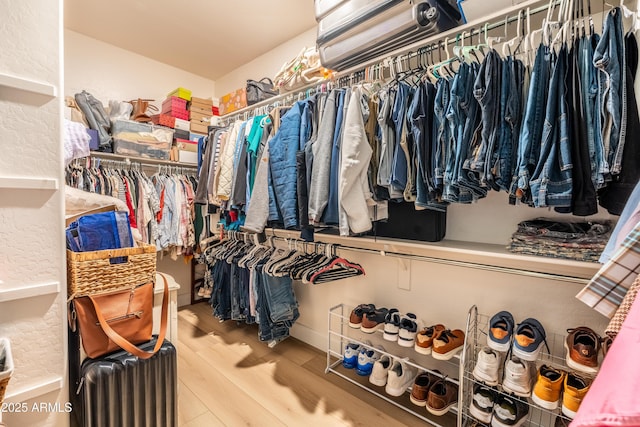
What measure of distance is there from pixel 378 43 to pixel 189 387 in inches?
87.1

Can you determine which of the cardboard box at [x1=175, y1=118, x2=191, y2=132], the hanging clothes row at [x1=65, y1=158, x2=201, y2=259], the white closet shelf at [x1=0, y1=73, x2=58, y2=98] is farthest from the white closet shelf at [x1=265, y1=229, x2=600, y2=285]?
the cardboard box at [x1=175, y1=118, x2=191, y2=132]

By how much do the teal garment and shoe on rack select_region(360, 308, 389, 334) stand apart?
3.47 ft

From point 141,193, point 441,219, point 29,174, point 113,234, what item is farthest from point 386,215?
point 141,193

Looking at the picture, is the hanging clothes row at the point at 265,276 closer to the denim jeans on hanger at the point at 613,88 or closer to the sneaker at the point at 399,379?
the sneaker at the point at 399,379

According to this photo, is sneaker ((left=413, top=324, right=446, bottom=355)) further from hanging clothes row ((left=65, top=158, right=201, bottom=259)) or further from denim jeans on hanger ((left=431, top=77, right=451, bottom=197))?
hanging clothes row ((left=65, top=158, right=201, bottom=259))

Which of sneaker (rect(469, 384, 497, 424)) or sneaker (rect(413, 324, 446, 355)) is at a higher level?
sneaker (rect(413, 324, 446, 355))

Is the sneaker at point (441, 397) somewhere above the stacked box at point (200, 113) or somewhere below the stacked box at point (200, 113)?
below

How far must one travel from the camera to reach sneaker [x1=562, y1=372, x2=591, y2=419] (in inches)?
43.3

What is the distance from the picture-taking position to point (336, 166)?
145 centimetres

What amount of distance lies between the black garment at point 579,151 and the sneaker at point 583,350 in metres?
0.54

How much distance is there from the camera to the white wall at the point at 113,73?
264 centimetres

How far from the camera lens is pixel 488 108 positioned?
1.08m

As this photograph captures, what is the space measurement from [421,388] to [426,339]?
0.84ft

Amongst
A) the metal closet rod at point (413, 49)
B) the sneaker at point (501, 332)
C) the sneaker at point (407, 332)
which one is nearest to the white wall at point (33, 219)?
the metal closet rod at point (413, 49)
